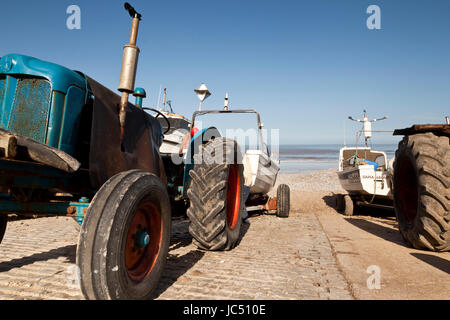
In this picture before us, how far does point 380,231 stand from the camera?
560cm

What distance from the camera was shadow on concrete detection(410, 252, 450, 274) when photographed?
320cm

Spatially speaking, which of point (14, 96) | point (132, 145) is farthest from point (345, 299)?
point (14, 96)

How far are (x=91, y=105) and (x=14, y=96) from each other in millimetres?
581

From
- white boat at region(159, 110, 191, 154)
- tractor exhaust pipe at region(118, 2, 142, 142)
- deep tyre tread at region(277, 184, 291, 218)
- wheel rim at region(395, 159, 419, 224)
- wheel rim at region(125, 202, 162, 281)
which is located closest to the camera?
wheel rim at region(125, 202, 162, 281)

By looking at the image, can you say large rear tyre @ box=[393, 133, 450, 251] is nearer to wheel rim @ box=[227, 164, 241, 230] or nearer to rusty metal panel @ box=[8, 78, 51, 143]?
wheel rim @ box=[227, 164, 241, 230]

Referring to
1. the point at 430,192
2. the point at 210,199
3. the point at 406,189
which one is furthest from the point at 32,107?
the point at 406,189

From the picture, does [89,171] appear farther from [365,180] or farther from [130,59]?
[365,180]

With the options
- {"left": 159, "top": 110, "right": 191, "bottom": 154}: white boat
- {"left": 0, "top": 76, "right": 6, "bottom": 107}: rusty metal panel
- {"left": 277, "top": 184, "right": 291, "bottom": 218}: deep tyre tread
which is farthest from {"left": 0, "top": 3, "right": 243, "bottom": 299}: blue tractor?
{"left": 277, "top": 184, "right": 291, "bottom": 218}: deep tyre tread

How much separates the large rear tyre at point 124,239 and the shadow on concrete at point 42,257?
1.63 metres

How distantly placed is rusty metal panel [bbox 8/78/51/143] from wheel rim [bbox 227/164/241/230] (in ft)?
8.16

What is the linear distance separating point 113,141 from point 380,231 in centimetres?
516

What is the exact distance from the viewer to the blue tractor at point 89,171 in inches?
71.4

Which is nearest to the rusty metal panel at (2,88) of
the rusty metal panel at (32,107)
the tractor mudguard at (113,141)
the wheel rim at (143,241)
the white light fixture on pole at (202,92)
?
the rusty metal panel at (32,107)
